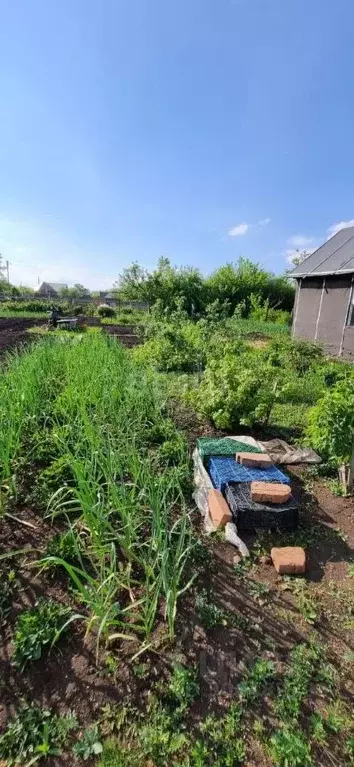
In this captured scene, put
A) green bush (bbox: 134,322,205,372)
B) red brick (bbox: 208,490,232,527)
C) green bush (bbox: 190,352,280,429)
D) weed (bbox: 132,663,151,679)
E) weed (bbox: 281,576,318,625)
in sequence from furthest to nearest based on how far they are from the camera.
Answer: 1. green bush (bbox: 134,322,205,372)
2. green bush (bbox: 190,352,280,429)
3. red brick (bbox: 208,490,232,527)
4. weed (bbox: 281,576,318,625)
5. weed (bbox: 132,663,151,679)

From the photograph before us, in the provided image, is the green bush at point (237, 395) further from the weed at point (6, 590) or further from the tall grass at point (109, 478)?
the weed at point (6, 590)

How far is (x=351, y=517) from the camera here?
2.60 metres

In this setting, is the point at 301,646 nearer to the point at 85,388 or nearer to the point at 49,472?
the point at 49,472

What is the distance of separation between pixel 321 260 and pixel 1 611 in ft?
40.3

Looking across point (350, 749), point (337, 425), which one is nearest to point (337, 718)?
point (350, 749)

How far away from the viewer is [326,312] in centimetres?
1068

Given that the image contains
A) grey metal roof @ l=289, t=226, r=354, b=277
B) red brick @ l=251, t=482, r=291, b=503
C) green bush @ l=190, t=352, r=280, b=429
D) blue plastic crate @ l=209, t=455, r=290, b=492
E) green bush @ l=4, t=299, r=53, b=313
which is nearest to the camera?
red brick @ l=251, t=482, r=291, b=503

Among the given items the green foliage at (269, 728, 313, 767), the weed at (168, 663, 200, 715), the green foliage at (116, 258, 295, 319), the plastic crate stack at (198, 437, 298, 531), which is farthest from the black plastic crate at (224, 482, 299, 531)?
the green foliage at (116, 258, 295, 319)

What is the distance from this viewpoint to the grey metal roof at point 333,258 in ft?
32.6

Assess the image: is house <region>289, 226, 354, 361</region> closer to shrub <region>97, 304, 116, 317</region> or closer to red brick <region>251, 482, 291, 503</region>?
red brick <region>251, 482, 291, 503</region>

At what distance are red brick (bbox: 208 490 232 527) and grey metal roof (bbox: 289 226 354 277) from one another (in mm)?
8816

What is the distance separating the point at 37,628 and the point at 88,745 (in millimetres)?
491

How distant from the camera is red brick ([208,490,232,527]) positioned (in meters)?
2.27

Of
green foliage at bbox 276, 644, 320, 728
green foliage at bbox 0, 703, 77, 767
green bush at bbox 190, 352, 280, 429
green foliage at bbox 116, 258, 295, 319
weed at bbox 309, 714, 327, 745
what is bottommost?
green foliage at bbox 0, 703, 77, 767
